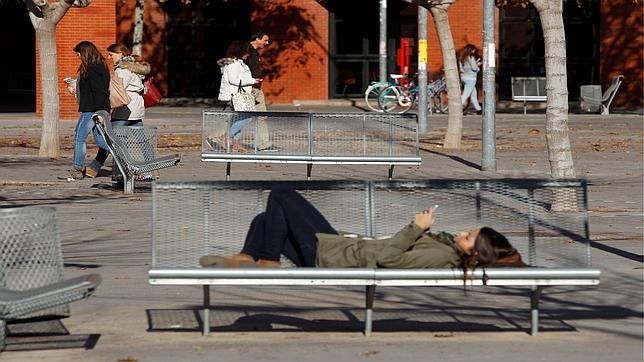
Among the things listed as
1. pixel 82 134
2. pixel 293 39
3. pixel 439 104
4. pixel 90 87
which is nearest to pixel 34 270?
pixel 90 87

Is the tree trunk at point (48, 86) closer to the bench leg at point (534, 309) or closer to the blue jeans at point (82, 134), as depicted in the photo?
the blue jeans at point (82, 134)

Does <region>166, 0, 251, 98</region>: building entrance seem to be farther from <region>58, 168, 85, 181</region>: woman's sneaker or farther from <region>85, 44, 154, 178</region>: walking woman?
<region>85, 44, 154, 178</region>: walking woman

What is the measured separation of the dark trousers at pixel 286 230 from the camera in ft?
28.2

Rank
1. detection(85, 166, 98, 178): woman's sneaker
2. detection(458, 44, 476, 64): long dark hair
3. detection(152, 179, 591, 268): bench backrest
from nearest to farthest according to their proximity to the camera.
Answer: detection(152, 179, 591, 268): bench backrest < detection(85, 166, 98, 178): woman's sneaker < detection(458, 44, 476, 64): long dark hair

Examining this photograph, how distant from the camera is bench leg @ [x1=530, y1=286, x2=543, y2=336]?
846cm

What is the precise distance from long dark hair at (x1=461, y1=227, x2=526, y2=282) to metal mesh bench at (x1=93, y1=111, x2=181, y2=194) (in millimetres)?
8550

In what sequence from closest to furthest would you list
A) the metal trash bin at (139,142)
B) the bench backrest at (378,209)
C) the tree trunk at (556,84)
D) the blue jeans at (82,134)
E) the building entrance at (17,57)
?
the bench backrest at (378,209)
the tree trunk at (556,84)
the metal trash bin at (139,142)
the blue jeans at (82,134)
the building entrance at (17,57)

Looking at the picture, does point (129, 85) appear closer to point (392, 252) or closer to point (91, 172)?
point (91, 172)

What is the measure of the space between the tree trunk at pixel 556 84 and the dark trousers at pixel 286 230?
6912 millimetres

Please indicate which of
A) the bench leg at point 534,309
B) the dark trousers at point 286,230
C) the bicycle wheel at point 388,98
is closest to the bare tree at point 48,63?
the dark trousers at point 286,230

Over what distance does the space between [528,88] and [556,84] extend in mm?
22575

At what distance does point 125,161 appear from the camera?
16.3 metres

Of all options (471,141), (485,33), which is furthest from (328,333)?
(471,141)

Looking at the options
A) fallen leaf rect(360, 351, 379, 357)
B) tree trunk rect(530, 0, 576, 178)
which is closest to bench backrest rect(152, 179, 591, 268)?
fallen leaf rect(360, 351, 379, 357)
